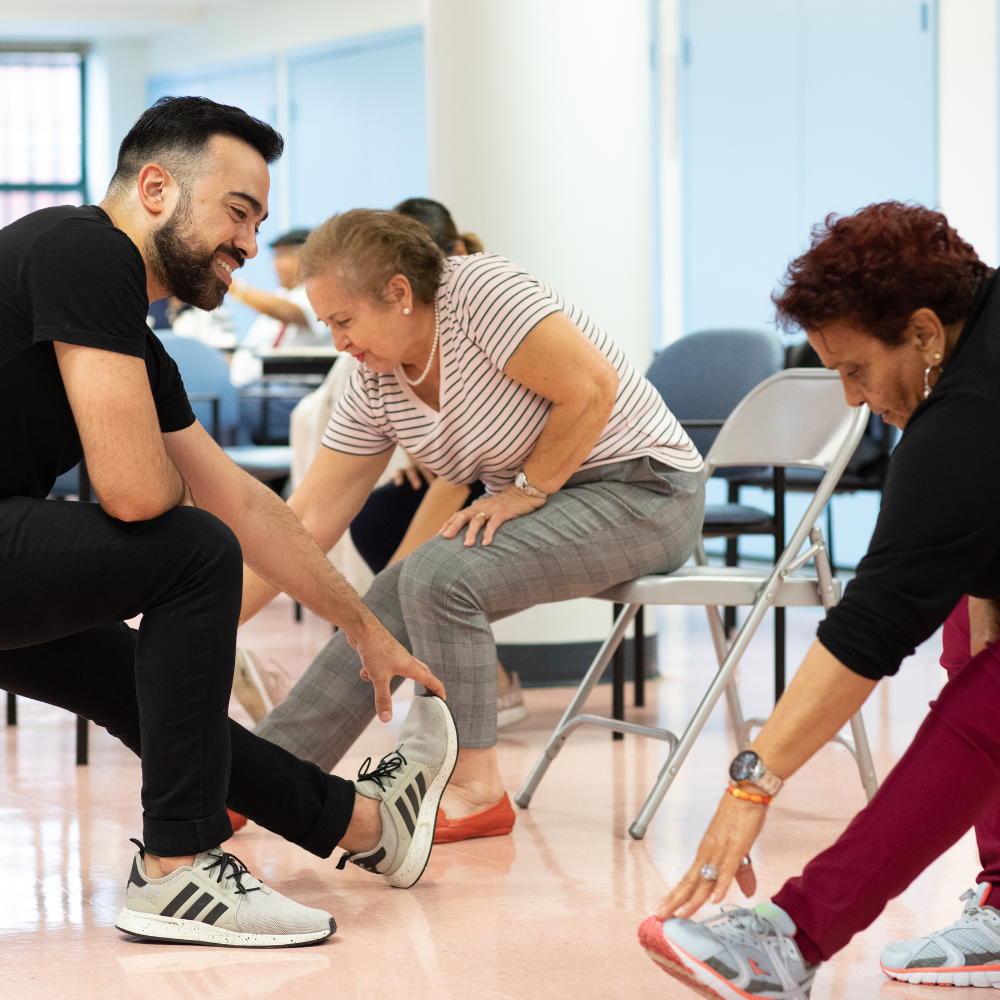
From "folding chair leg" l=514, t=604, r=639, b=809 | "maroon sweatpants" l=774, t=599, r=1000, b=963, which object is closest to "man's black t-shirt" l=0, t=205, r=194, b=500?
"maroon sweatpants" l=774, t=599, r=1000, b=963

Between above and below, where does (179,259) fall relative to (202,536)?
above

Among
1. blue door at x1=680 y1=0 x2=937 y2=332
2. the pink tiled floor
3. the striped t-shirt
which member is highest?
A: blue door at x1=680 y1=0 x2=937 y2=332

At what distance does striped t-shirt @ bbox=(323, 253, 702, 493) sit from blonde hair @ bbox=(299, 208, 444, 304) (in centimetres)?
7

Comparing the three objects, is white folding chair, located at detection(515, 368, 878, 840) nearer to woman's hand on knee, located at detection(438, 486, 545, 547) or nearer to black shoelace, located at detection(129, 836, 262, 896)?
woman's hand on knee, located at detection(438, 486, 545, 547)

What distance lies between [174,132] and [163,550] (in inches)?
21.4

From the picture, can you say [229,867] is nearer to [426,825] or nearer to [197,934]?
[197,934]

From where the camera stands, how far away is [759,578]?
2309 mm

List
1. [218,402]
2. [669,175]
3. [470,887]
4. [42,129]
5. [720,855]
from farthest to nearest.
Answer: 1. [42,129]
2. [669,175]
3. [218,402]
4. [470,887]
5. [720,855]

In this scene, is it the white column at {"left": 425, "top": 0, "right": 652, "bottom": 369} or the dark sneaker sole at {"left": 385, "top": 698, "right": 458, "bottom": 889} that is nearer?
the dark sneaker sole at {"left": 385, "top": 698, "right": 458, "bottom": 889}

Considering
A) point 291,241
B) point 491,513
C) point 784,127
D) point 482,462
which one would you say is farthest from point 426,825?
point 784,127

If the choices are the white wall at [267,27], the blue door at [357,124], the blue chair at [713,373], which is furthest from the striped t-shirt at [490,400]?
the white wall at [267,27]

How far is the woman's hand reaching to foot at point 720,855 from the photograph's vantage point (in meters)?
1.26

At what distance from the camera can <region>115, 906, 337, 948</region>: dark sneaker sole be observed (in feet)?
5.58

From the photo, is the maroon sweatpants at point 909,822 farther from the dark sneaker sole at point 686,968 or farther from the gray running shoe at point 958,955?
the gray running shoe at point 958,955
